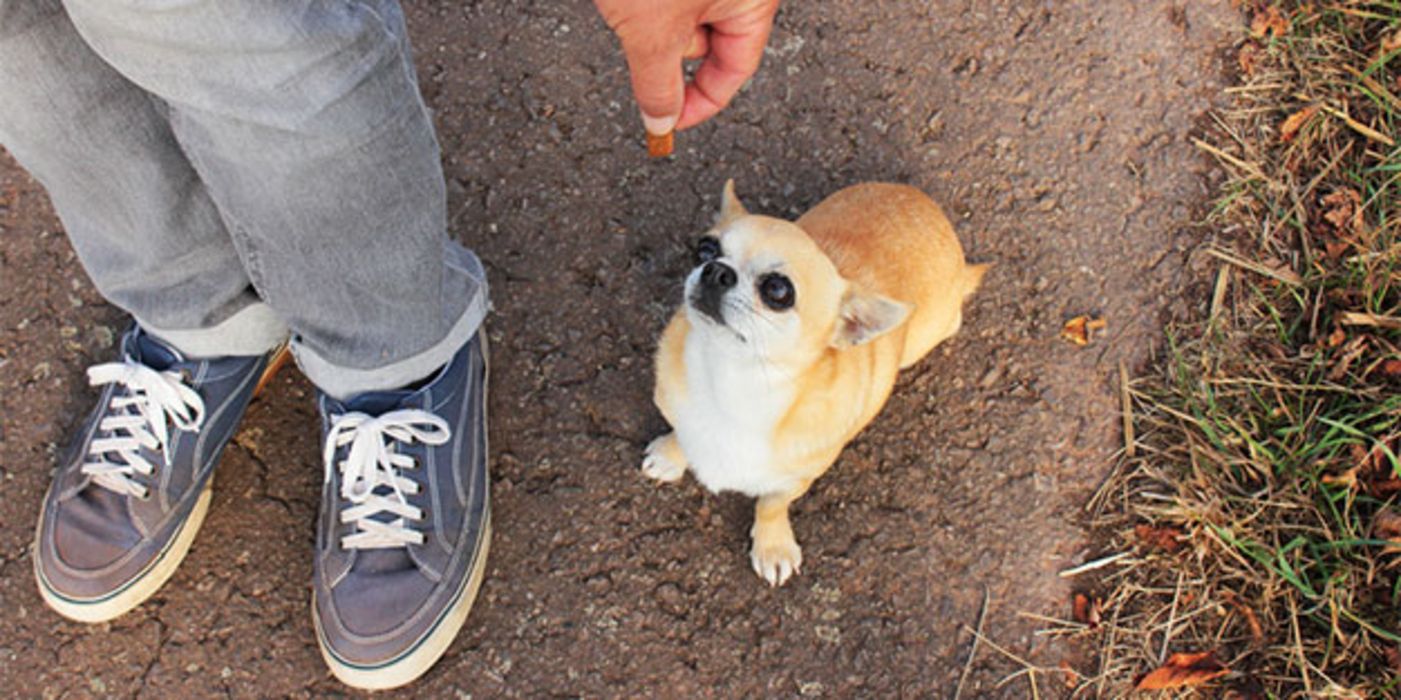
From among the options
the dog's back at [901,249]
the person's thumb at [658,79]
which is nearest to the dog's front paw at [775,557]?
the dog's back at [901,249]

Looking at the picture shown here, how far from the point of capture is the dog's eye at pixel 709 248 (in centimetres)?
199

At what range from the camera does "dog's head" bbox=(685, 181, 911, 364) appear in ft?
6.15

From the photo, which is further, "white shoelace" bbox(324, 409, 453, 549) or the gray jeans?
"white shoelace" bbox(324, 409, 453, 549)

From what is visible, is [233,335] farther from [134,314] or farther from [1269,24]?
[1269,24]

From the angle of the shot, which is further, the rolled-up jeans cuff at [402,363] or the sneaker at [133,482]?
the sneaker at [133,482]

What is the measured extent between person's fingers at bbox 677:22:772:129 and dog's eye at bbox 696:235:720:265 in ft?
1.05

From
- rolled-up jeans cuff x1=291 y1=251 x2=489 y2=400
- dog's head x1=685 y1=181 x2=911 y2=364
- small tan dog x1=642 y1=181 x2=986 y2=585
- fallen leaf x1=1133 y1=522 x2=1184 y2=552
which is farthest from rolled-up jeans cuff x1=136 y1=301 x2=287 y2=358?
fallen leaf x1=1133 y1=522 x2=1184 y2=552

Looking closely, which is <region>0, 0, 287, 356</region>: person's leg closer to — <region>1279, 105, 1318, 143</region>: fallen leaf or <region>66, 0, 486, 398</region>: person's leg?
<region>66, 0, 486, 398</region>: person's leg

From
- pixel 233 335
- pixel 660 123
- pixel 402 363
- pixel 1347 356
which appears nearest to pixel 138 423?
pixel 233 335

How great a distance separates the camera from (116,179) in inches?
71.0

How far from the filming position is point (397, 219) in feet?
5.80

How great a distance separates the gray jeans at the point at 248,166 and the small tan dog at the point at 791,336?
0.54 m

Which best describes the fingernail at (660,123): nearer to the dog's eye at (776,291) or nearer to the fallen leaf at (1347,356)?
the dog's eye at (776,291)

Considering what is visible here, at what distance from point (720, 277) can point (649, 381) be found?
2.67 feet
